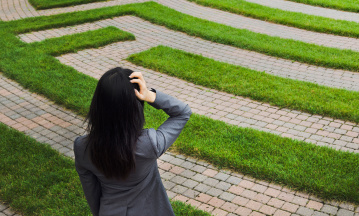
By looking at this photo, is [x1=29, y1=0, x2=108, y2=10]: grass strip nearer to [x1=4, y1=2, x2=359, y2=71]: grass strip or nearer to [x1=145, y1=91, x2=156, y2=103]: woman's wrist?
[x1=4, y1=2, x2=359, y2=71]: grass strip

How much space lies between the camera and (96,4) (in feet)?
41.9

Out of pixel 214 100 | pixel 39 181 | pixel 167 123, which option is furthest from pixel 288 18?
pixel 167 123

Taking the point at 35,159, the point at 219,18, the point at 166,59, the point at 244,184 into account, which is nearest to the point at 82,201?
the point at 35,159

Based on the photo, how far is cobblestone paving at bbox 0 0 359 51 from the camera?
32.6ft

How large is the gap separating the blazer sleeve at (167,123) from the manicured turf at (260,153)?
9.27 feet

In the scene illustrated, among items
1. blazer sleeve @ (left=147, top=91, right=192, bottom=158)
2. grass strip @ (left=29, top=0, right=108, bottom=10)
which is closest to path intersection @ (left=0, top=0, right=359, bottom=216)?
grass strip @ (left=29, top=0, right=108, bottom=10)

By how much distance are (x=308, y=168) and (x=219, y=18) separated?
7071mm

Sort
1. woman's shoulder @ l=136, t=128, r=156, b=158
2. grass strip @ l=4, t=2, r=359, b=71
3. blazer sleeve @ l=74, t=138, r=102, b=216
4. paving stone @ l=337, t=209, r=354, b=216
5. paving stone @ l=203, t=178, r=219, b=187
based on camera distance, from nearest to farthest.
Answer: woman's shoulder @ l=136, t=128, r=156, b=158
blazer sleeve @ l=74, t=138, r=102, b=216
paving stone @ l=337, t=209, r=354, b=216
paving stone @ l=203, t=178, r=219, b=187
grass strip @ l=4, t=2, r=359, b=71

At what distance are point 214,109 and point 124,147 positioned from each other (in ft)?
15.6

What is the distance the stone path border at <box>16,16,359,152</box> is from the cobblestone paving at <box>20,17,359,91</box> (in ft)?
0.07

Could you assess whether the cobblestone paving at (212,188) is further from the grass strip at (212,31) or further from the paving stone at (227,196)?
the grass strip at (212,31)

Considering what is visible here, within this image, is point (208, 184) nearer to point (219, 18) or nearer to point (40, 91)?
point (40, 91)

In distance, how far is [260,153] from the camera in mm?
5641

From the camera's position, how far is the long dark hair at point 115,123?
2320mm
